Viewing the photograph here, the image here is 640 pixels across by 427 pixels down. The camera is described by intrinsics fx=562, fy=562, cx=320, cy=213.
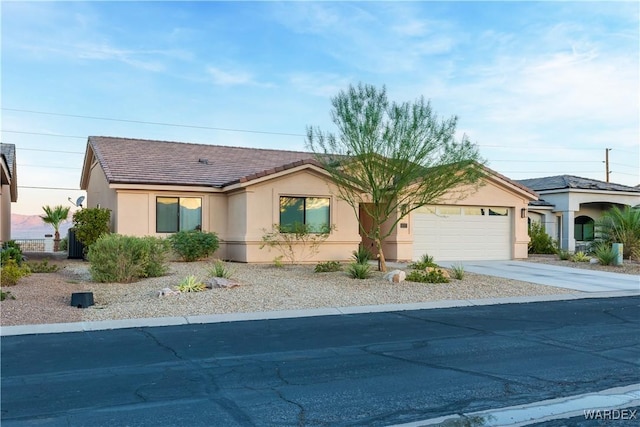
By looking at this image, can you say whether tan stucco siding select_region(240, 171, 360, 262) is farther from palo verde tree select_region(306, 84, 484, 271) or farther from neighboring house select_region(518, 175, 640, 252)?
neighboring house select_region(518, 175, 640, 252)

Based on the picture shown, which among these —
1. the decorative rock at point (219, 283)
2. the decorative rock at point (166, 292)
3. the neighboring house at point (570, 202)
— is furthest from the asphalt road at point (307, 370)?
the neighboring house at point (570, 202)

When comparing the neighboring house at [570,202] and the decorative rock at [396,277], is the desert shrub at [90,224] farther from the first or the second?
Answer: the neighboring house at [570,202]

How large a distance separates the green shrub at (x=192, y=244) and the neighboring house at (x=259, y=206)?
3.86ft

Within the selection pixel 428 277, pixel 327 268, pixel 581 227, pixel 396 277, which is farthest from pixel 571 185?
pixel 396 277

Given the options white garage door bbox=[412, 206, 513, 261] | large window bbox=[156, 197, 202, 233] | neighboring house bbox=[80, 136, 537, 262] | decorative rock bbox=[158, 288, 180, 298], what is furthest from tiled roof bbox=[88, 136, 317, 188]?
decorative rock bbox=[158, 288, 180, 298]

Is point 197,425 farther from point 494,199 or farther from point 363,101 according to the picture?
point 494,199

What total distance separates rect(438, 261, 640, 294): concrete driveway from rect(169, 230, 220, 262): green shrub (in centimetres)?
894

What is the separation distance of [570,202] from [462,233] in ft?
34.8

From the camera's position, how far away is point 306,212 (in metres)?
21.1

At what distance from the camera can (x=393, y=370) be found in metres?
7.04

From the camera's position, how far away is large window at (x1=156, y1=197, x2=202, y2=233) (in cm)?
2112

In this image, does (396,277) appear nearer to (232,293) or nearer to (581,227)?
(232,293)

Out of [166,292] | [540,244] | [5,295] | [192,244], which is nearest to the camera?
[5,295]

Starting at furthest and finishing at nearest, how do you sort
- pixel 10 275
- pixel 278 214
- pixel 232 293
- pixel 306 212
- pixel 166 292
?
pixel 306 212 < pixel 278 214 < pixel 10 275 < pixel 232 293 < pixel 166 292
